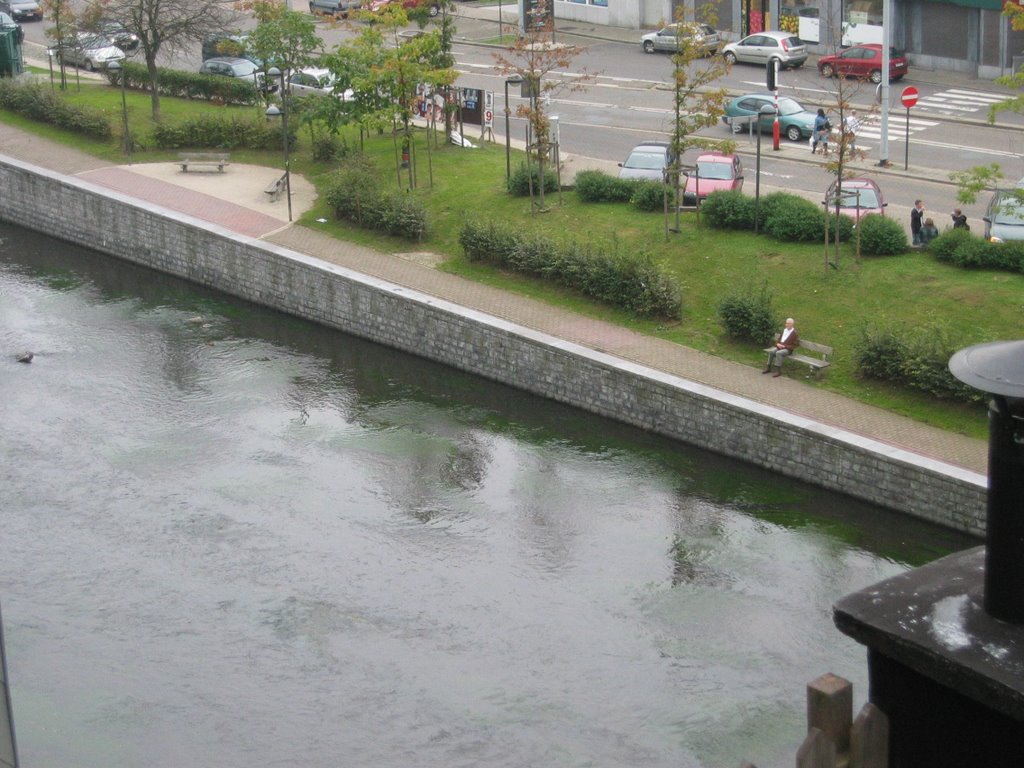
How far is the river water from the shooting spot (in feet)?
48.5

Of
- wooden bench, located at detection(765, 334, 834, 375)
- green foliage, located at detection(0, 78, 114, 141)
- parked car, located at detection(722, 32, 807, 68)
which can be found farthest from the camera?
parked car, located at detection(722, 32, 807, 68)

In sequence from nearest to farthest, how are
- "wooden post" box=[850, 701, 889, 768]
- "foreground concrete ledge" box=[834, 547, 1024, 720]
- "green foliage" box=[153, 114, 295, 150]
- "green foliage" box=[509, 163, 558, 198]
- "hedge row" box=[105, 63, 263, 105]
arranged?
"foreground concrete ledge" box=[834, 547, 1024, 720]
"wooden post" box=[850, 701, 889, 768]
"green foliage" box=[509, 163, 558, 198]
"green foliage" box=[153, 114, 295, 150]
"hedge row" box=[105, 63, 263, 105]

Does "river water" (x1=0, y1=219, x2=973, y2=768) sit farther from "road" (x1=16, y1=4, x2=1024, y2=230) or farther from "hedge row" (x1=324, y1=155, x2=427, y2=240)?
"road" (x1=16, y1=4, x2=1024, y2=230)

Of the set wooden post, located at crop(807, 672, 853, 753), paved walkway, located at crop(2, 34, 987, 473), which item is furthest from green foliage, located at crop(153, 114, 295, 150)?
wooden post, located at crop(807, 672, 853, 753)

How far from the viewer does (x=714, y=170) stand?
2933 cm

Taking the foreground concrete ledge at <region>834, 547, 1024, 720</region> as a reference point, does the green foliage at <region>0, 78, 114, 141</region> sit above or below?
above

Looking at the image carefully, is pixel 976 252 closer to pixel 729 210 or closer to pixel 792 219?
pixel 792 219

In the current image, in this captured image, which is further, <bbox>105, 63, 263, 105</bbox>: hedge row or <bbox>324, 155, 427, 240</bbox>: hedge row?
<bbox>105, 63, 263, 105</bbox>: hedge row

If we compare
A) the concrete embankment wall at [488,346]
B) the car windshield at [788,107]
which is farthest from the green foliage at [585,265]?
the car windshield at [788,107]

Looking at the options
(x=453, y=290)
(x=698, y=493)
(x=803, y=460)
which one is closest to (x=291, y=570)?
(x=698, y=493)

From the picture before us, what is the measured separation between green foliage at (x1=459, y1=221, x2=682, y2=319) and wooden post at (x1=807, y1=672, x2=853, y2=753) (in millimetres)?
20257

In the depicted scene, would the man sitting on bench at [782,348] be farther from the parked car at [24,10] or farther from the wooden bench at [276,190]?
the parked car at [24,10]

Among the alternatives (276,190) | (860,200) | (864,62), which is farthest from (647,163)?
(864,62)

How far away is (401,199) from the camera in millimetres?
28734
